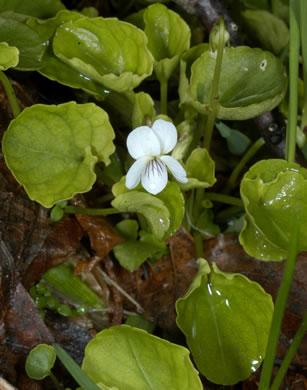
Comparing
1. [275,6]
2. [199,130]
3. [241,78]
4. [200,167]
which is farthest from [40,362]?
[275,6]

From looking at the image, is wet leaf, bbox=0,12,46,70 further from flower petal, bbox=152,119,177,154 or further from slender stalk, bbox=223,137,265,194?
slender stalk, bbox=223,137,265,194

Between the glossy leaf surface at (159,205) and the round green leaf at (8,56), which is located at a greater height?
the round green leaf at (8,56)

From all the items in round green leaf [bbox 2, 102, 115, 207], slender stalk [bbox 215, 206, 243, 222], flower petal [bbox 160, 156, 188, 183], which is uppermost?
flower petal [bbox 160, 156, 188, 183]

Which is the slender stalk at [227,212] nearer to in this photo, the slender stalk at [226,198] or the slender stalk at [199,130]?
the slender stalk at [226,198]

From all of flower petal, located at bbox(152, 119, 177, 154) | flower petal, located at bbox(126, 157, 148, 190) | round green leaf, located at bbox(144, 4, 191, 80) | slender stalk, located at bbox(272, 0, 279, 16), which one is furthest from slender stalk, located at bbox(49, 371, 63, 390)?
slender stalk, located at bbox(272, 0, 279, 16)

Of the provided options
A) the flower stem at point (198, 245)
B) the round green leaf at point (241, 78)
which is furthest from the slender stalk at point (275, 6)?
Answer: the flower stem at point (198, 245)

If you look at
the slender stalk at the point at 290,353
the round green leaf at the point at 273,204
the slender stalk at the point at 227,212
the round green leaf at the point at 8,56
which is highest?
the round green leaf at the point at 8,56
